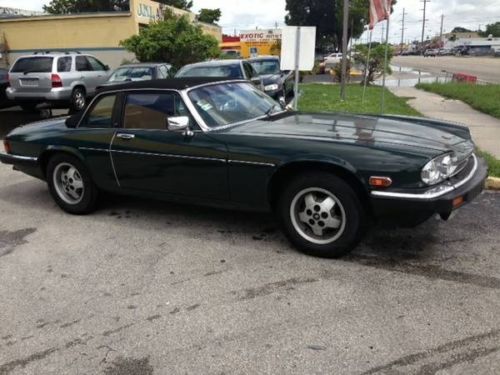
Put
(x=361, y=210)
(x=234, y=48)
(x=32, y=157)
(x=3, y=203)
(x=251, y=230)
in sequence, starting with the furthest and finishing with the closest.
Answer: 1. (x=234, y=48)
2. (x=3, y=203)
3. (x=32, y=157)
4. (x=251, y=230)
5. (x=361, y=210)

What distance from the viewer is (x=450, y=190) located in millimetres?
3863

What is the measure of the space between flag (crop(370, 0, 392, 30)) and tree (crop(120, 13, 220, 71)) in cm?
1169

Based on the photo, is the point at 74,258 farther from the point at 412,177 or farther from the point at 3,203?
the point at 412,177

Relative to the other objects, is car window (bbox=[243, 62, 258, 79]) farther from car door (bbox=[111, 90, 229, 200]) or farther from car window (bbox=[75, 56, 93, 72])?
car door (bbox=[111, 90, 229, 200])

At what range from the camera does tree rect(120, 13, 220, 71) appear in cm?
2259

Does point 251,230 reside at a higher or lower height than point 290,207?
lower

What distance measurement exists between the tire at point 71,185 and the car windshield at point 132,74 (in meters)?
8.92

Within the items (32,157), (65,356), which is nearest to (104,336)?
(65,356)

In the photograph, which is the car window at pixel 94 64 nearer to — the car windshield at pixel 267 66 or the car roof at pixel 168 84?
the car windshield at pixel 267 66

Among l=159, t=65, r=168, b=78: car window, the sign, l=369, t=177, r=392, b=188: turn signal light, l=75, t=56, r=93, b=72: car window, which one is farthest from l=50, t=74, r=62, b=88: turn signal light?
the sign

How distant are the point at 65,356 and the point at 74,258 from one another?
5.21 ft

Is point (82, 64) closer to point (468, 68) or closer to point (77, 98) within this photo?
point (77, 98)

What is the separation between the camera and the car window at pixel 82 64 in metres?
14.7

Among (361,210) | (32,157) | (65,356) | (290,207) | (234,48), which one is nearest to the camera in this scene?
(65,356)
